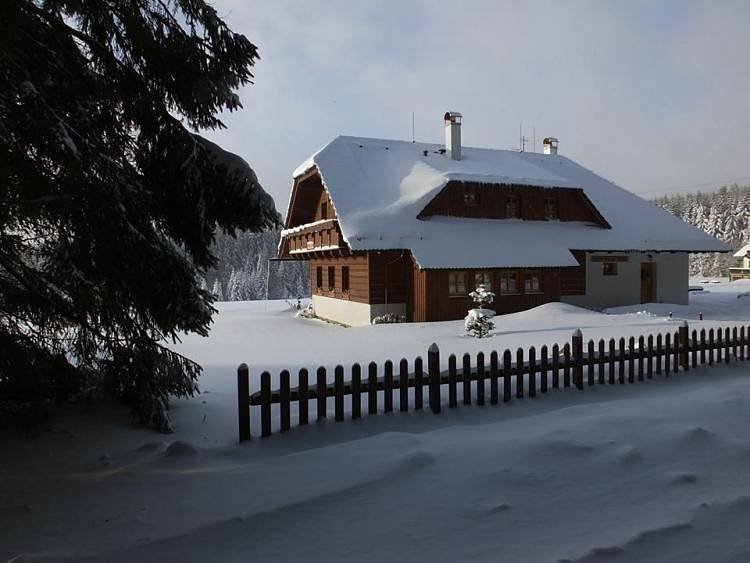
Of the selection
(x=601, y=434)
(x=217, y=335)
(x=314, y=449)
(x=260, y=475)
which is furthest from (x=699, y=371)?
(x=217, y=335)

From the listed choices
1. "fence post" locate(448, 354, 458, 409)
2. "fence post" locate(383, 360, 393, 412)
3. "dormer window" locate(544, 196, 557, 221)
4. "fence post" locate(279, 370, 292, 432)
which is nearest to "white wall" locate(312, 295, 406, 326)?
"dormer window" locate(544, 196, 557, 221)

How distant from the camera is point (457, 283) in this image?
18.9 m

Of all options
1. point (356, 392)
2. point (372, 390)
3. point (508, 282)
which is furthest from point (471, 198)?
point (356, 392)

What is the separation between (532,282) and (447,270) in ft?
13.8

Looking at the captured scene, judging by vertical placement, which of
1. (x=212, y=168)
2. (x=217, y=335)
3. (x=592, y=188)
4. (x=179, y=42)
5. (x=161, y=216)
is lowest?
(x=217, y=335)

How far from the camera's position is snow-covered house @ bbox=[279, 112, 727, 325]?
18.7 m

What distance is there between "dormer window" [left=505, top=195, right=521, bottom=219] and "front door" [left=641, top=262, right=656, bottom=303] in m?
7.42

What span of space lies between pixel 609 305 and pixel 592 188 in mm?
8308

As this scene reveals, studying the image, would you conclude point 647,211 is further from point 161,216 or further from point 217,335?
point 161,216

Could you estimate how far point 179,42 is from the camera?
4.92 metres

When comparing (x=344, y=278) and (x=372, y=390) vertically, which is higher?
(x=344, y=278)

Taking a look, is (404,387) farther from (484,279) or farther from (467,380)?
(484,279)

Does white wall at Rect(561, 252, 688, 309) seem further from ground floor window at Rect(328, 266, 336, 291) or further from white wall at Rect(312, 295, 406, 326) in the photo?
ground floor window at Rect(328, 266, 336, 291)

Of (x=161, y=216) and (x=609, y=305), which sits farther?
(x=609, y=305)
